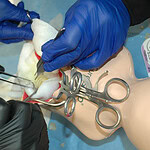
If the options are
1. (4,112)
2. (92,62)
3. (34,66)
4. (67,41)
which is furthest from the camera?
(34,66)

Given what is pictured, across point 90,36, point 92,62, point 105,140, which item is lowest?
point 105,140

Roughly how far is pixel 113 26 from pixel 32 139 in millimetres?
511

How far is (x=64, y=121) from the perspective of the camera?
1.10 m

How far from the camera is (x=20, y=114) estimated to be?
61 centimetres

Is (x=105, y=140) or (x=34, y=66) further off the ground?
(x=34, y=66)

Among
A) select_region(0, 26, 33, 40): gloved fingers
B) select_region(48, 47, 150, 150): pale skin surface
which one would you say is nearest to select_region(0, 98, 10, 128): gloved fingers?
select_region(48, 47, 150, 150): pale skin surface

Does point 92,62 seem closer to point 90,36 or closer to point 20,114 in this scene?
point 90,36

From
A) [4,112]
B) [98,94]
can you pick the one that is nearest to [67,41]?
[98,94]

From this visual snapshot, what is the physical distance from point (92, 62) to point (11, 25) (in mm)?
517

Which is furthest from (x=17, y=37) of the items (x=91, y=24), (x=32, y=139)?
(x=32, y=139)

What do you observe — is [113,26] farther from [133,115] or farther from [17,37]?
[17,37]

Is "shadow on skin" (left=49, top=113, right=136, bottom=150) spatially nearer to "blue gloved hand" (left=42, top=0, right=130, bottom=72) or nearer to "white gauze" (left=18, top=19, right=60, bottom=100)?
"white gauze" (left=18, top=19, right=60, bottom=100)

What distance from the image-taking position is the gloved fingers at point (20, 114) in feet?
1.99

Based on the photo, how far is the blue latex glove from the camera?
0.97m
